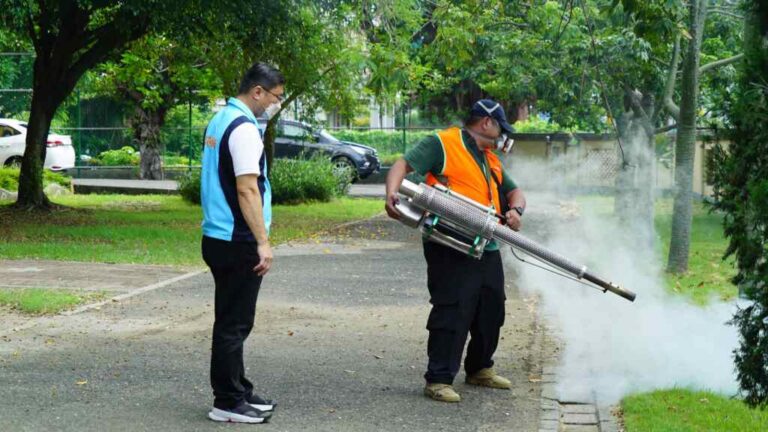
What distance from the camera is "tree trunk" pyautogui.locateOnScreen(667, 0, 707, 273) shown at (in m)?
12.8

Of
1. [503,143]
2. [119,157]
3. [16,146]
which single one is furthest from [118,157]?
[503,143]

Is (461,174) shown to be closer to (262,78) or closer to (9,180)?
(262,78)

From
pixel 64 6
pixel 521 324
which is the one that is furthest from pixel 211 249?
pixel 64 6

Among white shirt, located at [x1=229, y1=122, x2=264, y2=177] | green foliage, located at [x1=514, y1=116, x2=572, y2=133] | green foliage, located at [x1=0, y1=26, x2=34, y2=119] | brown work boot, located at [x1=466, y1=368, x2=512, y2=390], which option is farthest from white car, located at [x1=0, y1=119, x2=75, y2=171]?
white shirt, located at [x1=229, y1=122, x2=264, y2=177]

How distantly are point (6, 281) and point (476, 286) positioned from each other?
6450 mm

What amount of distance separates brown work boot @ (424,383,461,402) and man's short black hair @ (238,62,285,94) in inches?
79.5

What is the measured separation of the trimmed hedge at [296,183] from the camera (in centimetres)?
2455

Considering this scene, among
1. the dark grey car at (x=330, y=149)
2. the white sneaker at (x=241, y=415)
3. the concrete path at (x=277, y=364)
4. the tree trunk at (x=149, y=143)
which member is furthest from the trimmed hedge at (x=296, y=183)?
the white sneaker at (x=241, y=415)

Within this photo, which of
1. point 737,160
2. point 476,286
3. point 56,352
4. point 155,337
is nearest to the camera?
point 737,160

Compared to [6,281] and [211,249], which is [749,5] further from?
[6,281]

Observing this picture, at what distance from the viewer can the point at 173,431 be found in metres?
6.20

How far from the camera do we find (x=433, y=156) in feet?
23.0

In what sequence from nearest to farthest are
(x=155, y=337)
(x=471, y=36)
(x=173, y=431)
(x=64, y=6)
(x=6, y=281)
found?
(x=173, y=431), (x=155, y=337), (x=6, y=281), (x=471, y=36), (x=64, y=6)

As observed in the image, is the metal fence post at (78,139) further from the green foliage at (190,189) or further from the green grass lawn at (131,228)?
the green foliage at (190,189)
